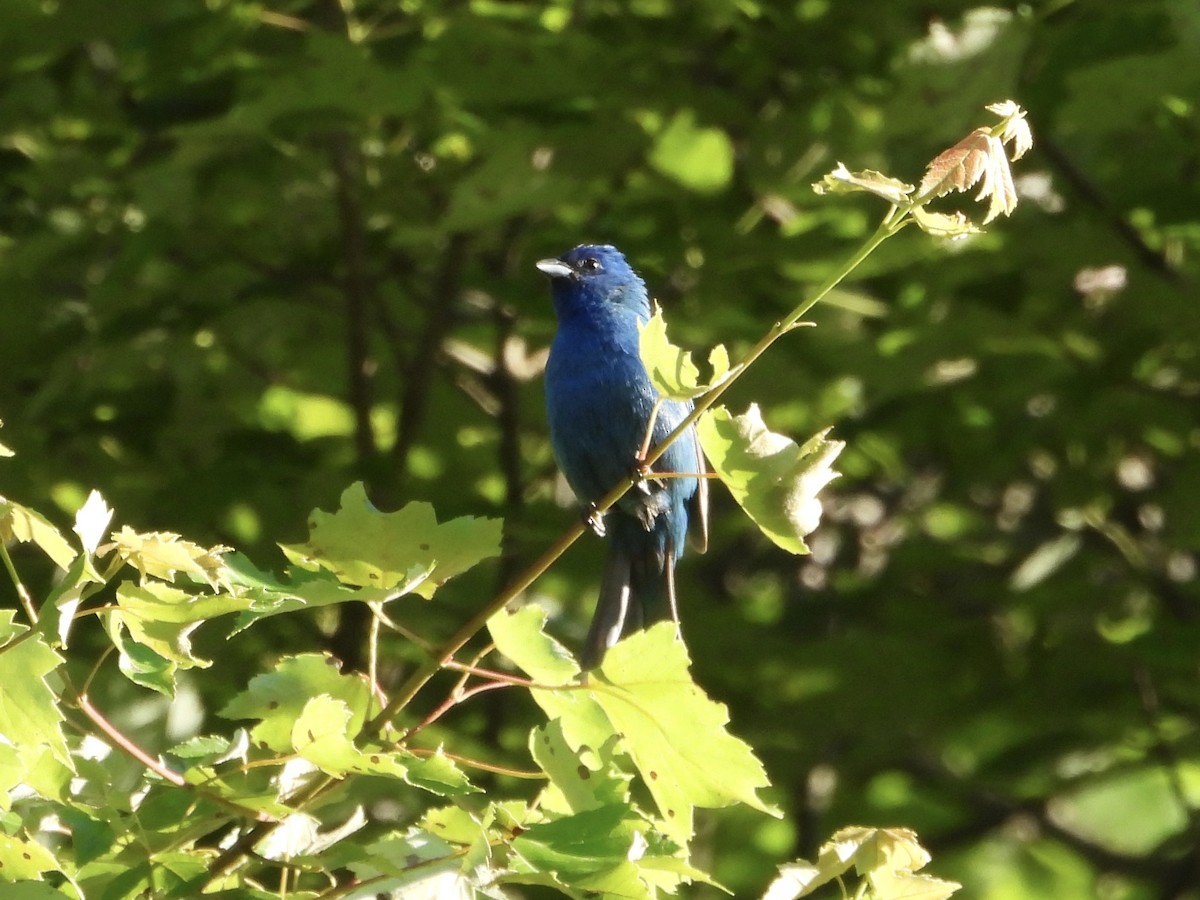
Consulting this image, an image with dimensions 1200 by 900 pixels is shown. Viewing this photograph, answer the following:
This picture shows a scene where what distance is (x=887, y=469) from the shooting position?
6.07 meters

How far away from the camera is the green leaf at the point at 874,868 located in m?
1.99

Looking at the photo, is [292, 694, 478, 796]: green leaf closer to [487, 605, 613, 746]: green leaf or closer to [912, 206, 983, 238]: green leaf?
[487, 605, 613, 746]: green leaf

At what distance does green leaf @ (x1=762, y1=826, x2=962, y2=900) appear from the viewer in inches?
78.3

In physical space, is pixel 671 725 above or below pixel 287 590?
below

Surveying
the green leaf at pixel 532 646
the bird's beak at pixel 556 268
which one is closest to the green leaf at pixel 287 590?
the green leaf at pixel 532 646

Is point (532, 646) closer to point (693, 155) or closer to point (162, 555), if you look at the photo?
point (162, 555)

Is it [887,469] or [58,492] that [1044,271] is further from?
[58,492]

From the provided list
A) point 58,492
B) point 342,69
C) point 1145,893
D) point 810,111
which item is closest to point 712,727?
point 342,69

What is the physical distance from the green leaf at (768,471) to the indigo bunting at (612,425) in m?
2.44

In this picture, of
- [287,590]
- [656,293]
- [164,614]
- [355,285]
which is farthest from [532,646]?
[656,293]

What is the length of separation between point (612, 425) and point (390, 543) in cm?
239

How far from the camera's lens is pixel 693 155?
205 inches

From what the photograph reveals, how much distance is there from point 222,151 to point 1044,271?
242 centimetres

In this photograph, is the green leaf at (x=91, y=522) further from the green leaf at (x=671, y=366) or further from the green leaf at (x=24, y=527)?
the green leaf at (x=671, y=366)
